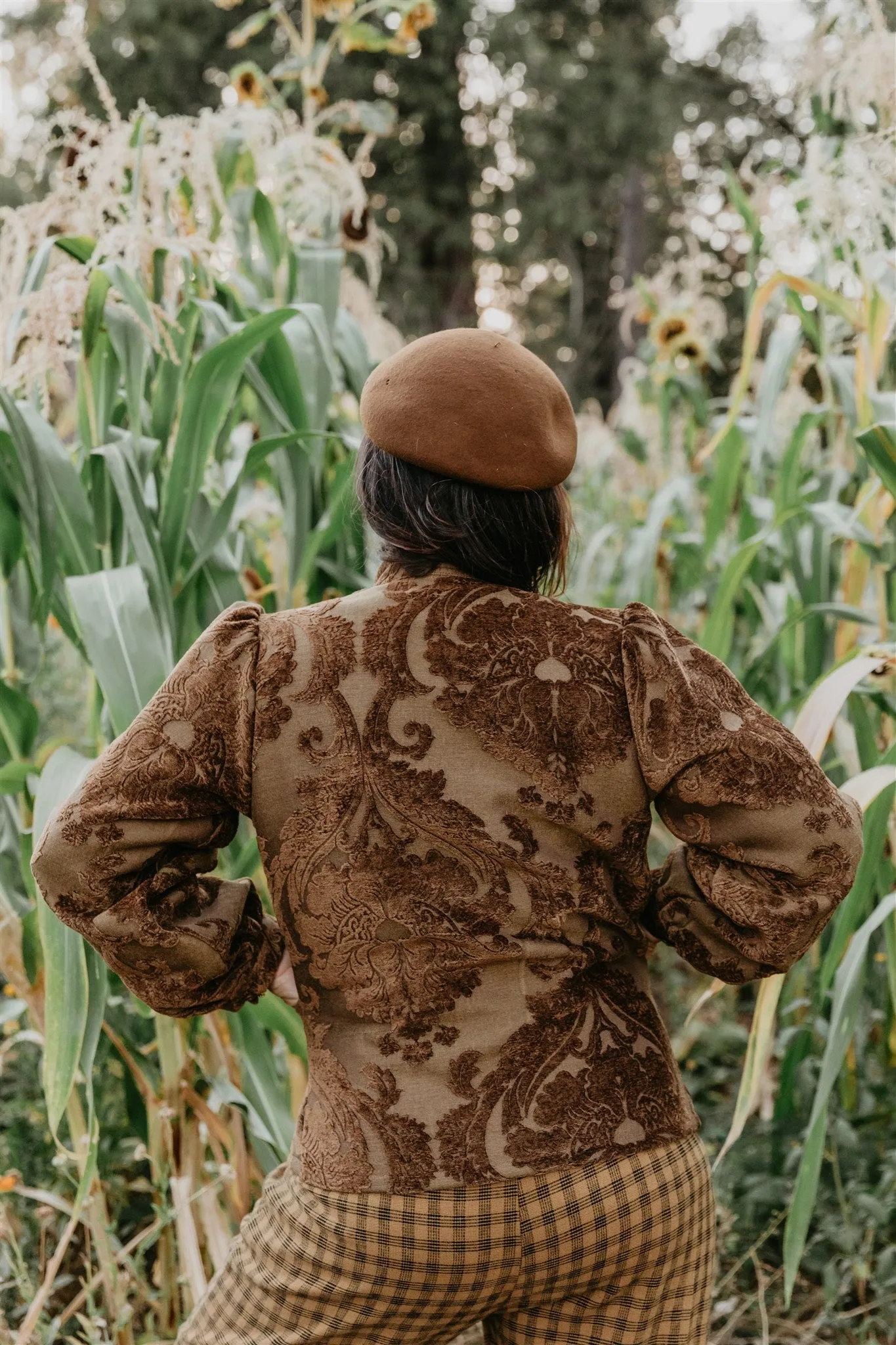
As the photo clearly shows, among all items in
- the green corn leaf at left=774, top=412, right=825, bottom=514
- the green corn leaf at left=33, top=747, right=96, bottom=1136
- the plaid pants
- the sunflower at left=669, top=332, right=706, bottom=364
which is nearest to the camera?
the plaid pants

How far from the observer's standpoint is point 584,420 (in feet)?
19.6

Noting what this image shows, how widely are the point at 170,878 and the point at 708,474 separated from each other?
2.50m

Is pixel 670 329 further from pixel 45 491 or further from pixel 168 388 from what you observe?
pixel 45 491

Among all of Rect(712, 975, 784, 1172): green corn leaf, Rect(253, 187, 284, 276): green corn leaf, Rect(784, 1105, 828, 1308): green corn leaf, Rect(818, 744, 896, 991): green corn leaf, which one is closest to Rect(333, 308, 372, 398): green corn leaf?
Rect(253, 187, 284, 276): green corn leaf

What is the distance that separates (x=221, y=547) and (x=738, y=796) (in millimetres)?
909

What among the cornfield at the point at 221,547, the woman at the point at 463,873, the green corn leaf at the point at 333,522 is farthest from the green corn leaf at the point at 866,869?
the green corn leaf at the point at 333,522

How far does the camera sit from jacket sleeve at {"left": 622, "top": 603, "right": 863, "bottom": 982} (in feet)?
3.55

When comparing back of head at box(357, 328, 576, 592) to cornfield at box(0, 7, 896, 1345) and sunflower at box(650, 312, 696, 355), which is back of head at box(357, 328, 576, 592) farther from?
sunflower at box(650, 312, 696, 355)

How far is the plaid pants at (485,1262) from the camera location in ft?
3.42

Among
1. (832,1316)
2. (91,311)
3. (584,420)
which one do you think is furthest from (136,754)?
(584,420)

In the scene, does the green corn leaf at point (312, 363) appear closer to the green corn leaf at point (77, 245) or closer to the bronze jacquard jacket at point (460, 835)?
the green corn leaf at point (77, 245)

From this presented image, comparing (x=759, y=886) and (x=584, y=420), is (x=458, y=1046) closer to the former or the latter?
(x=759, y=886)

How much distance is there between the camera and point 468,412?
1102 mm

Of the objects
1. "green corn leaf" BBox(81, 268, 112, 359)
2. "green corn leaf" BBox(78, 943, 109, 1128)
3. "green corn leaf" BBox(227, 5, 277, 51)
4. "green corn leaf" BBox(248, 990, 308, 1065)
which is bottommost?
"green corn leaf" BBox(248, 990, 308, 1065)
